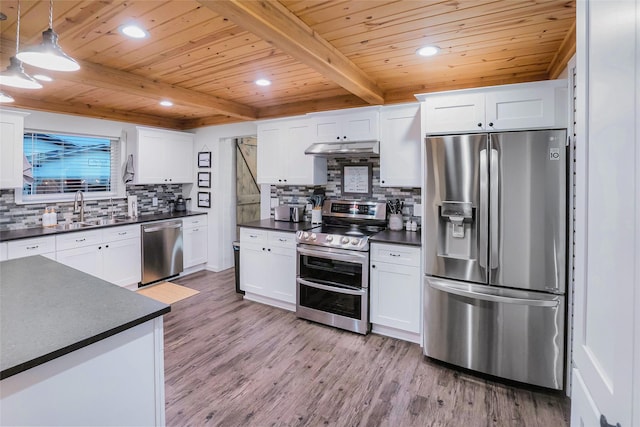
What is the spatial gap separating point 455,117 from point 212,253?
412 centimetres

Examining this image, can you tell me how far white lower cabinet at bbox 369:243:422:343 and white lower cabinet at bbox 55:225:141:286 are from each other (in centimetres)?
314

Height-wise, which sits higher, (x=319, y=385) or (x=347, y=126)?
(x=347, y=126)

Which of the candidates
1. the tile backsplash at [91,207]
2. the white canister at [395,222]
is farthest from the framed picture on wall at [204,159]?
the white canister at [395,222]

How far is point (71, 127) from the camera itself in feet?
13.8

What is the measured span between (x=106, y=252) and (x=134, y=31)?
2.80 metres

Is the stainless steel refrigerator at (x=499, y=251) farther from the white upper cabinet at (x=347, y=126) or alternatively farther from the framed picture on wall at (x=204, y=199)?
the framed picture on wall at (x=204, y=199)

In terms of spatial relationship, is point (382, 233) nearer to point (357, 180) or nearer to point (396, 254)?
point (396, 254)

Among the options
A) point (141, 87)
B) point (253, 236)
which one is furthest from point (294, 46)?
point (253, 236)

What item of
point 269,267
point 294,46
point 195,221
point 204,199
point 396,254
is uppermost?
point 294,46

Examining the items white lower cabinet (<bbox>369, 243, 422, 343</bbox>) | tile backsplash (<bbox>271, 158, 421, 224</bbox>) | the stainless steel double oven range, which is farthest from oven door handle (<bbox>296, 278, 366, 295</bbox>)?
tile backsplash (<bbox>271, 158, 421, 224</bbox>)

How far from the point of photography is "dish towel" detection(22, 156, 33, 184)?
3697mm

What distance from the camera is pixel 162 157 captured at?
16.1 ft

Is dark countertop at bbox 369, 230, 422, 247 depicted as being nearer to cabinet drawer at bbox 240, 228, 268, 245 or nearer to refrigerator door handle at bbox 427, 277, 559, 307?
refrigerator door handle at bbox 427, 277, 559, 307

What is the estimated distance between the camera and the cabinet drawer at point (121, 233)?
397cm
